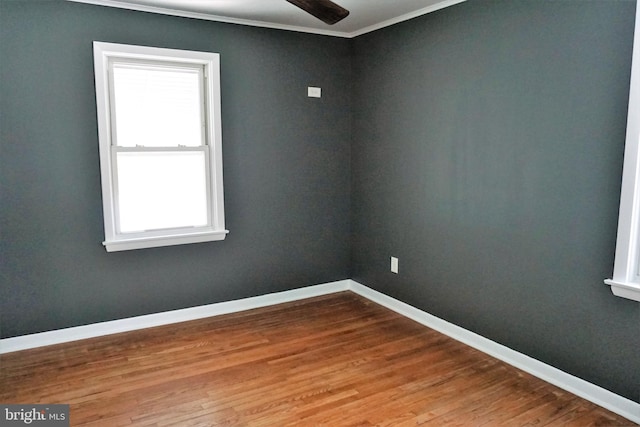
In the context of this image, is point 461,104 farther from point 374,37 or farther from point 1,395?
point 1,395

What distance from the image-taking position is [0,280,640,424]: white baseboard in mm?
2449

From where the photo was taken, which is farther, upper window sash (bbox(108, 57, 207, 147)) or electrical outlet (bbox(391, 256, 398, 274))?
electrical outlet (bbox(391, 256, 398, 274))

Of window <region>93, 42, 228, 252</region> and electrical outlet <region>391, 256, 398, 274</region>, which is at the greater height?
window <region>93, 42, 228, 252</region>

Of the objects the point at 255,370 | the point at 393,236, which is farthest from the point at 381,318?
the point at 255,370

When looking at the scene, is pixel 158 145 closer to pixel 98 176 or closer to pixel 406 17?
pixel 98 176

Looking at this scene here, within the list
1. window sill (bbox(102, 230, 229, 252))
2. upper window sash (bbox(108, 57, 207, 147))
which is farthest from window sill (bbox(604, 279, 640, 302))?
upper window sash (bbox(108, 57, 207, 147))

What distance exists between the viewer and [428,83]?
3357 mm

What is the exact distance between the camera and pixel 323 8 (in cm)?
223

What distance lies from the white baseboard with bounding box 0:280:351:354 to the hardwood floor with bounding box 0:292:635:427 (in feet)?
0.25

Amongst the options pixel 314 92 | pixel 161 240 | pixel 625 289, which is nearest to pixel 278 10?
pixel 314 92

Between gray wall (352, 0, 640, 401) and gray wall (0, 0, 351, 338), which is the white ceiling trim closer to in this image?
gray wall (352, 0, 640, 401)

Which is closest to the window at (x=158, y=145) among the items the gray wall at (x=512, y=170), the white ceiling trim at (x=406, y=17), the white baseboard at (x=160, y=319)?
the white baseboard at (x=160, y=319)

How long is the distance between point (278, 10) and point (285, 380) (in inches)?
99.2

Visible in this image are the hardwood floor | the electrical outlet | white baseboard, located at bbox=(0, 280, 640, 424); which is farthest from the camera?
the electrical outlet
